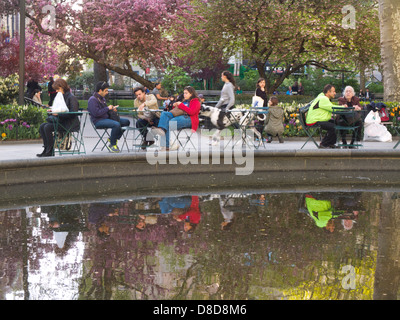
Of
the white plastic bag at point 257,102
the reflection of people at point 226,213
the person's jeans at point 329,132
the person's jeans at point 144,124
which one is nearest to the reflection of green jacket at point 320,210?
the reflection of people at point 226,213

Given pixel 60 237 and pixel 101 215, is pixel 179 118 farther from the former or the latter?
pixel 60 237

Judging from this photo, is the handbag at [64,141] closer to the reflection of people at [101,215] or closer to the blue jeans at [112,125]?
the blue jeans at [112,125]

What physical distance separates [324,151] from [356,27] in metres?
15.0

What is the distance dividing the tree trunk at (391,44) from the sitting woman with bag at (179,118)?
9.97 meters

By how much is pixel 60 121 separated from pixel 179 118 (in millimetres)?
2253

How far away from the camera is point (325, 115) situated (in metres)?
14.6

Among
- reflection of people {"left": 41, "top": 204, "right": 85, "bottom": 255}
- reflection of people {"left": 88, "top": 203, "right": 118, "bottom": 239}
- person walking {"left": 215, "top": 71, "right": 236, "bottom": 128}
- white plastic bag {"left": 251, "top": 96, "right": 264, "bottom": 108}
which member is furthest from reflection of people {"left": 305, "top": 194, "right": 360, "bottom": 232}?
white plastic bag {"left": 251, "top": 96, "right": 264, "bottom": 108}

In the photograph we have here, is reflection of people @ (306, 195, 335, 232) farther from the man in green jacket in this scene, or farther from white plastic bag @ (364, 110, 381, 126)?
white plastic bag @ (364, 110, 381, 126)

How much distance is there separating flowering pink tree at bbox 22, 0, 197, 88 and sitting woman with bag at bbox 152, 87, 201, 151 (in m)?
11.2

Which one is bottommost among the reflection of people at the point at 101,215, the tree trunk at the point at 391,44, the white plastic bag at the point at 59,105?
the reflection of people at the point at 101,215

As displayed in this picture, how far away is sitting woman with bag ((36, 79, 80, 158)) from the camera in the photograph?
1293 cm

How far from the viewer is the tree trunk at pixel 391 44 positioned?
2141cm

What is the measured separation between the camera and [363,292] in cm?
532
